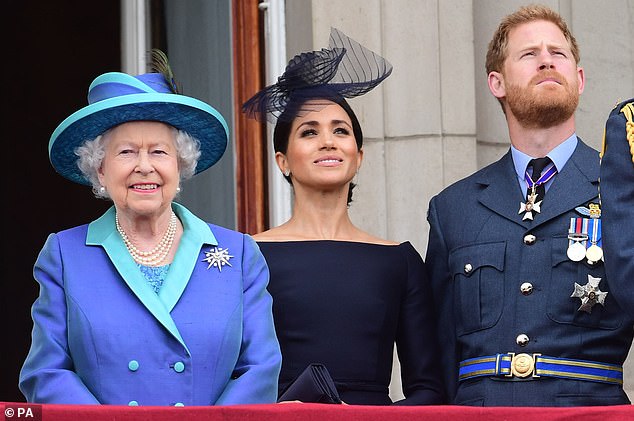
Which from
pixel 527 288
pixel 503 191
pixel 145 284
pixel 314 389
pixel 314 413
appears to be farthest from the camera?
pixel 503 191

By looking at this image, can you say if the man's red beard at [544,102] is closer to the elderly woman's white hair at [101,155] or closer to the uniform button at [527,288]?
the uniform button at [527,288]

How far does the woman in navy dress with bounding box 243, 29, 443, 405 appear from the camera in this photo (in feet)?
16.1

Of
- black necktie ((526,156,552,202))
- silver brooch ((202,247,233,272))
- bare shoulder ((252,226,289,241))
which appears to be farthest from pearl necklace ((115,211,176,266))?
black necktie ((526,156,552,202))

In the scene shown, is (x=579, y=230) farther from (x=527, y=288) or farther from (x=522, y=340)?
(x=522, y=340)

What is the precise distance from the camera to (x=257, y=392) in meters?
4.14

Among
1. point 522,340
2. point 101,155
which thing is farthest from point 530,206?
point 101,155

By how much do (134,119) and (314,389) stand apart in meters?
0.89

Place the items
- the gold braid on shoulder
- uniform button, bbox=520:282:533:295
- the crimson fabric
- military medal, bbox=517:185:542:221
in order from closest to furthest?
the crimson fabric < the gold braid on shoulder < uniform button, bbox=520:282:533:295 < military medal, bbox=517:185:542:221

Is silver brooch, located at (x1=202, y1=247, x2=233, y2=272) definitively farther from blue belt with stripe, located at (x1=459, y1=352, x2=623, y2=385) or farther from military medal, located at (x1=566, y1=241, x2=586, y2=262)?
military medal, located at (x1=566, y1=241, x2=586, y2=262)

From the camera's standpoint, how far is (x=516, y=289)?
15.6 ft

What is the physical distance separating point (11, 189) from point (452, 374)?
4.66 m

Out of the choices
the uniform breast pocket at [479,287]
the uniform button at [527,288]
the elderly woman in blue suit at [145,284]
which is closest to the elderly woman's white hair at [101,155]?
the elderly woman in blue suit at [145,284]

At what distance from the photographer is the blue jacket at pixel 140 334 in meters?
4.10

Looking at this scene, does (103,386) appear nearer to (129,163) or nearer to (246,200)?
(129,163)
